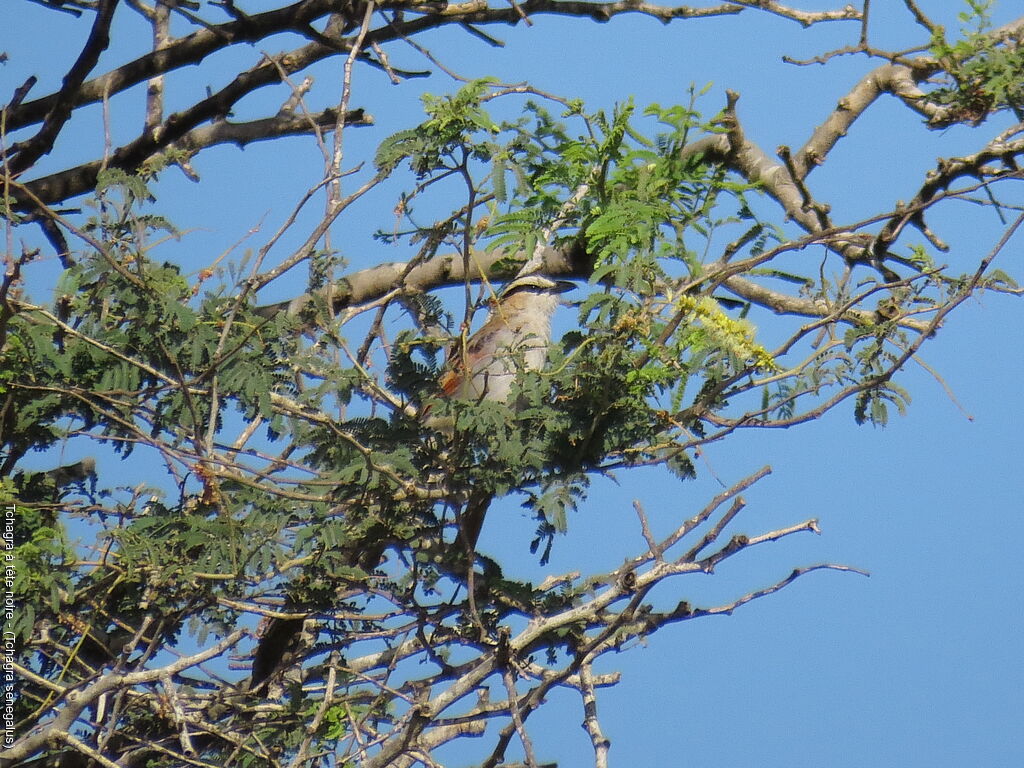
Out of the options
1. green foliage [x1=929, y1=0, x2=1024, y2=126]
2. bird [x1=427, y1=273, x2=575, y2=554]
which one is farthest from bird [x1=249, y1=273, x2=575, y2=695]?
green foliage [x1=929, y1=0, x2=1024, y2=126]

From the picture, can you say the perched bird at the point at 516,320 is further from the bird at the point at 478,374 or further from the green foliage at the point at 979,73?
the green foliage at the point at 979,73

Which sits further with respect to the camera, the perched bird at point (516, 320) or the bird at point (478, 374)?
the perched bird at point (516, 320)

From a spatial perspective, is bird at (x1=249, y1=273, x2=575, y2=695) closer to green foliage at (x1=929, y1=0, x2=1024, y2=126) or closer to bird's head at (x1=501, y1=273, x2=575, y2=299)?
bird's head at (x1=501, y1=273, x2=575, y2=299)

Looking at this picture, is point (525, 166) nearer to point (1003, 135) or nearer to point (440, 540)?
point (440, 540)

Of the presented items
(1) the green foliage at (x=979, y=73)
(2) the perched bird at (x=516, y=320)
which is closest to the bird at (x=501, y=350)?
(2) the perched bird at (x=516, y=320)

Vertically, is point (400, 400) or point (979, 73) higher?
point (979, 73)

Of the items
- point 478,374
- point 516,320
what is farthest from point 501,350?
point 516,320

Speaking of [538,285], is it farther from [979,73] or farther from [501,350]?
[979,73]

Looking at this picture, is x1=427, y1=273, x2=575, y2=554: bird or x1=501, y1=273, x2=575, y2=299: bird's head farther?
x1=501, y1=273, x2=575, y2=299: bird's head

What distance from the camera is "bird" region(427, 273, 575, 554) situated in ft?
10.8

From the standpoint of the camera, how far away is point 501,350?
12.6 ft

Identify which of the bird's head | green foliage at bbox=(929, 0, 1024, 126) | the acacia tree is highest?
green foliage at bbox=(929, 0, 1024, 126)

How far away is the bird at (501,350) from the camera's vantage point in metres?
3.30

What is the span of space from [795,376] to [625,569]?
78cm
